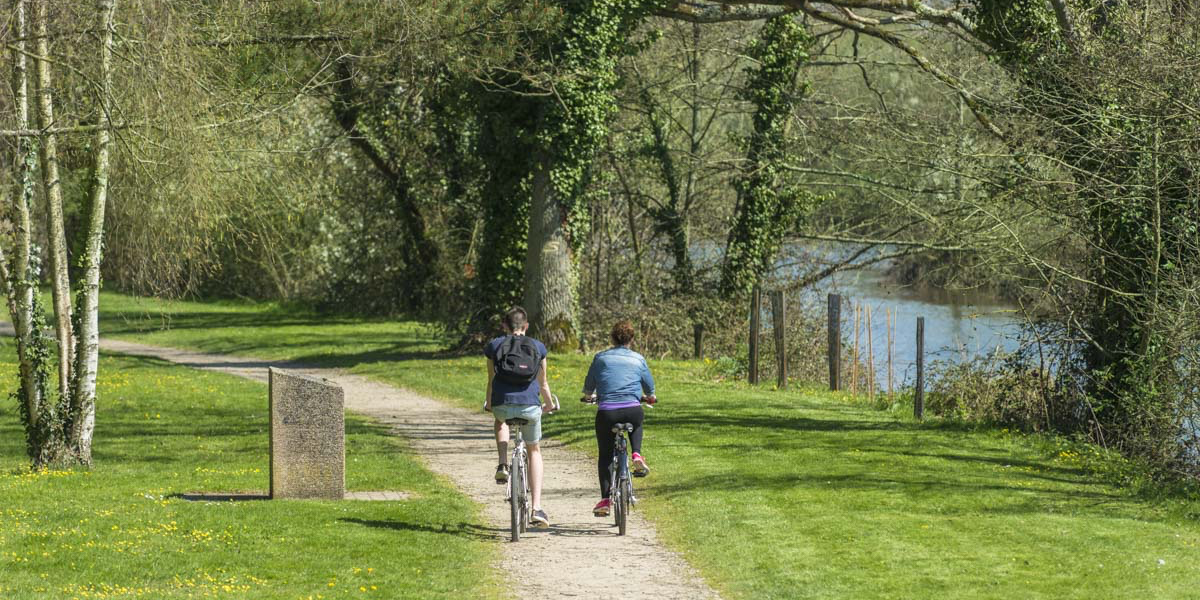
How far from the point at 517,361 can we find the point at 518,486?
0.99 m

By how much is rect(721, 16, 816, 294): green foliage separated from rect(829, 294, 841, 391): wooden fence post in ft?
23.2

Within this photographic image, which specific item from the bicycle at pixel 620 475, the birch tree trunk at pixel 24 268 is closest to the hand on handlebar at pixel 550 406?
the bicycle at pixel 620 475

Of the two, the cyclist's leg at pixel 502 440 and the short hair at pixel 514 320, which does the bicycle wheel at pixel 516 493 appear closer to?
the cyclist's leg at pixel 502 440

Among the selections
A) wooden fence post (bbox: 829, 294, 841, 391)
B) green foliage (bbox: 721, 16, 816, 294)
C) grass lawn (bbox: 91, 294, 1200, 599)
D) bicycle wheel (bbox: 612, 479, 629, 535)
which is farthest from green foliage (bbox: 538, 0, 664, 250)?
bicycle wheel (bbox: 612, 479, 629, 535)

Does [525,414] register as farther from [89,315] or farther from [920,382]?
[920,382]

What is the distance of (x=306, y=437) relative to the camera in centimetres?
1275

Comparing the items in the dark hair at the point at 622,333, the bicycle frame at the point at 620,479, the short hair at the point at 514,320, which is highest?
the short hair at the point at 514,320

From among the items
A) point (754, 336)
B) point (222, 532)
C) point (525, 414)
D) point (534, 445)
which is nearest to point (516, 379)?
point (525, 414)

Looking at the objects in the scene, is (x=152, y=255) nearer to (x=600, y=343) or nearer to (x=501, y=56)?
(x=501, y=56)

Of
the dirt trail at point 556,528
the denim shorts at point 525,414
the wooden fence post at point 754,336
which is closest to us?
the dirt trail at point 556,528

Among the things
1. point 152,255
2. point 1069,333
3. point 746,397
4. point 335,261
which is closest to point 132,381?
point 152,255

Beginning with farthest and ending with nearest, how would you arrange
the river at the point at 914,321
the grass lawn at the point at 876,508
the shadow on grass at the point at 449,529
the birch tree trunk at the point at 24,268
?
the river at the point at 914,321 < the birch tree trunk at the point at 24,268 < the shadow on grass at the point at 449,529 < the grass lawn at the point at 876,508

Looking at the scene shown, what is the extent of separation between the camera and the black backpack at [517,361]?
Answer: 35.1 feet

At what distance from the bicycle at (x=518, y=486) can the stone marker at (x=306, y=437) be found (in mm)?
2199
